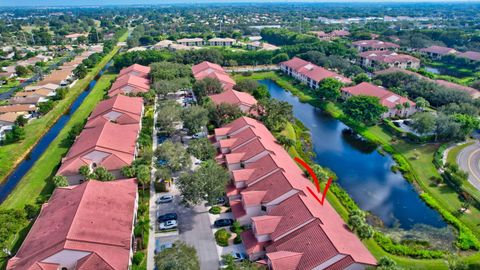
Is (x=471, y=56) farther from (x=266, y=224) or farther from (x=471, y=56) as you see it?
(x=266, y=224)

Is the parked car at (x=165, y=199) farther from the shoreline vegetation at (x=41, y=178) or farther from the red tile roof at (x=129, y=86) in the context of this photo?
the red tile roof at (x=129, y=86)

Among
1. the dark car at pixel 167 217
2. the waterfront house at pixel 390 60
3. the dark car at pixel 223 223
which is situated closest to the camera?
the dark car at pixel 223 223

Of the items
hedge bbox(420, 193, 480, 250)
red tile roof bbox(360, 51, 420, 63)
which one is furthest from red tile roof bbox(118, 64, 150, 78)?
hedge bbox(420, 193, 480, 250)

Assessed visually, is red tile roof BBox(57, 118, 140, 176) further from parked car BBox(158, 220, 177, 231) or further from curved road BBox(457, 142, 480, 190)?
curved road BBox(457, 142, 480, 190)

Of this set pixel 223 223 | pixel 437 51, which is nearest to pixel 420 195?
pixel 223 223

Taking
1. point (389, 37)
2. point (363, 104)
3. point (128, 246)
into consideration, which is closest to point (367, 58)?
point (389, 37)

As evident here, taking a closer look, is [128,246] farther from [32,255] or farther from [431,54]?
[431,54]

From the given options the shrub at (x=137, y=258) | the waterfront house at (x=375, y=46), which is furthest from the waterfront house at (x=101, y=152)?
the waterfront house at (x=375, y=46)
